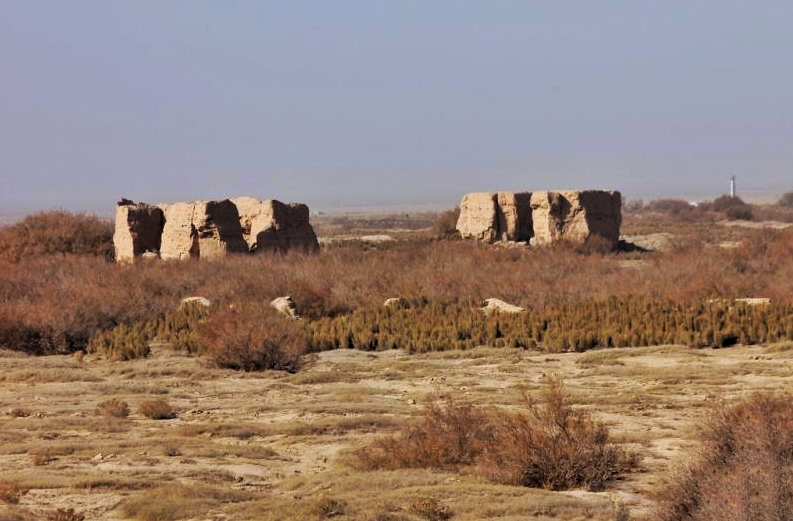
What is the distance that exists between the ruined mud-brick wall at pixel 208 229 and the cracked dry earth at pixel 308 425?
40.0ft

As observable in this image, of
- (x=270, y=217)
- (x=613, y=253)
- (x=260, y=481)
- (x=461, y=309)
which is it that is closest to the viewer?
(x=260, y=481)

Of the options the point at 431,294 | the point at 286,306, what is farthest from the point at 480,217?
the point at 286,306

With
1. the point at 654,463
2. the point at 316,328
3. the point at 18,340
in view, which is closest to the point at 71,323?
the point at 18,340

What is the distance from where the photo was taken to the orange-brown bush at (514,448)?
356 inches

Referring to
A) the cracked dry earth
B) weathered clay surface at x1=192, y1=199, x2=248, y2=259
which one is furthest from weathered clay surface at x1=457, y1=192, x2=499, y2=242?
the cracked dry earth

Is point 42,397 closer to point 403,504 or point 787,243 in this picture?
point 403,504

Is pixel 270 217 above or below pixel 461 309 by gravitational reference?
above

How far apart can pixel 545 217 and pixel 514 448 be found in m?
29.8

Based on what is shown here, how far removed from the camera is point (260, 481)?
31.7ft

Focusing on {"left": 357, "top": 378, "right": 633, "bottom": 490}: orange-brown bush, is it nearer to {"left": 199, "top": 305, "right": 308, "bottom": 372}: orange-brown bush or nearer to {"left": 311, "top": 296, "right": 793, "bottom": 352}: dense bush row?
{"left": 199, "top": 305, "right": 308, "bottom": 372}: orange-brown bush

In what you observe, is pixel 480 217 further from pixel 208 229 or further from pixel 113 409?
pixel 113 409

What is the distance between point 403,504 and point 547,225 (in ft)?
101

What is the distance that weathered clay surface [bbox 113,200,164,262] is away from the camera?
31984mm

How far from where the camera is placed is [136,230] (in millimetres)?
32094
